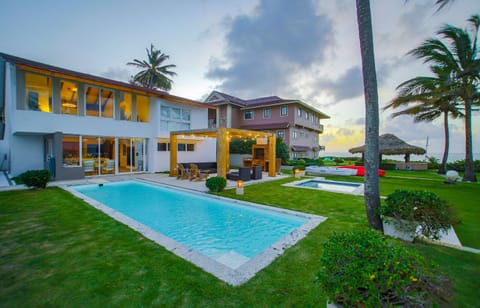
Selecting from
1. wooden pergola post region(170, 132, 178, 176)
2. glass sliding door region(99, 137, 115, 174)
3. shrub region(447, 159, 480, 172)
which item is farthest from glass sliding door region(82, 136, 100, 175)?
shrub region(447, 159, 480, 172)

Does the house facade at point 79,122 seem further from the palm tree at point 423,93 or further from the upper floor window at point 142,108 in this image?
the palm tree at point 423,93

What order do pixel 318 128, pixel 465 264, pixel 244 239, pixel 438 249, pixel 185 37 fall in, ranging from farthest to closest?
pixel 318 128, pixel 185 37, pixel 244 239, pixel 438 249, pixel 465 264

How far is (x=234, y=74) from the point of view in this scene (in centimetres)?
2172

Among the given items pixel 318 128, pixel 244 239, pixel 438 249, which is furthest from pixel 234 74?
→ pixel 438 249

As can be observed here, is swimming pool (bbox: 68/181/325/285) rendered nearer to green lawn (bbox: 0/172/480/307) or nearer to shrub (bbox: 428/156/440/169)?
green lawn (bbox: 0/172/480/307)

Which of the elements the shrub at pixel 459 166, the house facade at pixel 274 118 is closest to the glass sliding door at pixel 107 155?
the house facade at pixel 274 118

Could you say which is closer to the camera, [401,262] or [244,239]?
[401,262]

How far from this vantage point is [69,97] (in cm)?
1241

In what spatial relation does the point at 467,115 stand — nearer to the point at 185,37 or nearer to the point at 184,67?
the point at 185,37

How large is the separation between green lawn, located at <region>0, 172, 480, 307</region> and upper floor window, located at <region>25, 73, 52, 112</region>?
876cm

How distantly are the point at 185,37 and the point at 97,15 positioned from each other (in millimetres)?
5187

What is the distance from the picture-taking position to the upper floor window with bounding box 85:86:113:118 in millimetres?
13008

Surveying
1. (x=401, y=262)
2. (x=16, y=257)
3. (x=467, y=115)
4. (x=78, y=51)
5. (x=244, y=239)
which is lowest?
(x=244, y=239)

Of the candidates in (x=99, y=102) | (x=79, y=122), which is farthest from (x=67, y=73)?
(x=79, y=122)
